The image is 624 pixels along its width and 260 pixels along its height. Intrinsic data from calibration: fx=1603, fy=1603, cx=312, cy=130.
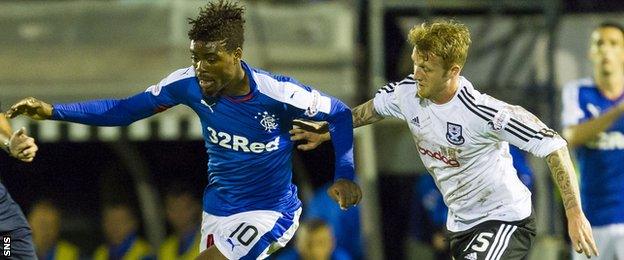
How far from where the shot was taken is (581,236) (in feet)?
24.6

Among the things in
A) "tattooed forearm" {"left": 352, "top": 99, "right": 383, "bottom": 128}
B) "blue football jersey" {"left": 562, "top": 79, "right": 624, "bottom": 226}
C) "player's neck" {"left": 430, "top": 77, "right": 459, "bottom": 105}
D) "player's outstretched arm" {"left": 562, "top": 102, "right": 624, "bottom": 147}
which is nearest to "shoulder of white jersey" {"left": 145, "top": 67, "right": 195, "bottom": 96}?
"tattooed forearm" {"left": 352, "top": 99, "right": 383, "bottom": 128}

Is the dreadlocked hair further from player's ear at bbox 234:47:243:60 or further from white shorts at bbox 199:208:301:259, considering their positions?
white shorts at bbox 199:208:301:259

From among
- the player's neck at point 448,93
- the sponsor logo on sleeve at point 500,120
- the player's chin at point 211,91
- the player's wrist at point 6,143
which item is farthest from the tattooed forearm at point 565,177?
the player's wrist at point 6,143

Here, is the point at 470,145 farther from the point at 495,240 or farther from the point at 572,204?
the point at 572,204

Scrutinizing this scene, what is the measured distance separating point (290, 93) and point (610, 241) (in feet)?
9.40

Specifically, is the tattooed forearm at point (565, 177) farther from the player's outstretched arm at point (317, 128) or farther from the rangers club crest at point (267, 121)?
the rangers club crest at point (267, 121)

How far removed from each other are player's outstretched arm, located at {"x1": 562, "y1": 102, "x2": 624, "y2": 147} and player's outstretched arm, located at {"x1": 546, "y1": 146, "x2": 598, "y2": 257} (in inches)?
83.5

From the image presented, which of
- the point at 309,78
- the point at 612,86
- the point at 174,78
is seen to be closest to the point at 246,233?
the point at 174,78

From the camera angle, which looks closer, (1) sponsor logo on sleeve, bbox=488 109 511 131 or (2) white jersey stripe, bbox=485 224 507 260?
(1) sponsor logo on sleeve, bbox=488 109 511 131

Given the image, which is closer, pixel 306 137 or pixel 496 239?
pixel 496 239

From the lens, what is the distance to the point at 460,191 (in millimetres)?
8109

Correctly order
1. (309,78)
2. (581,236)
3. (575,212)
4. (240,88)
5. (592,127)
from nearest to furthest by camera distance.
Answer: (581,236)
(575,212)
(240,88)
(592,127)
(309,78)

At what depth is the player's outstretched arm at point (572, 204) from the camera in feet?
24.6

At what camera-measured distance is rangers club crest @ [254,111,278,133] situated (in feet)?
26.7
